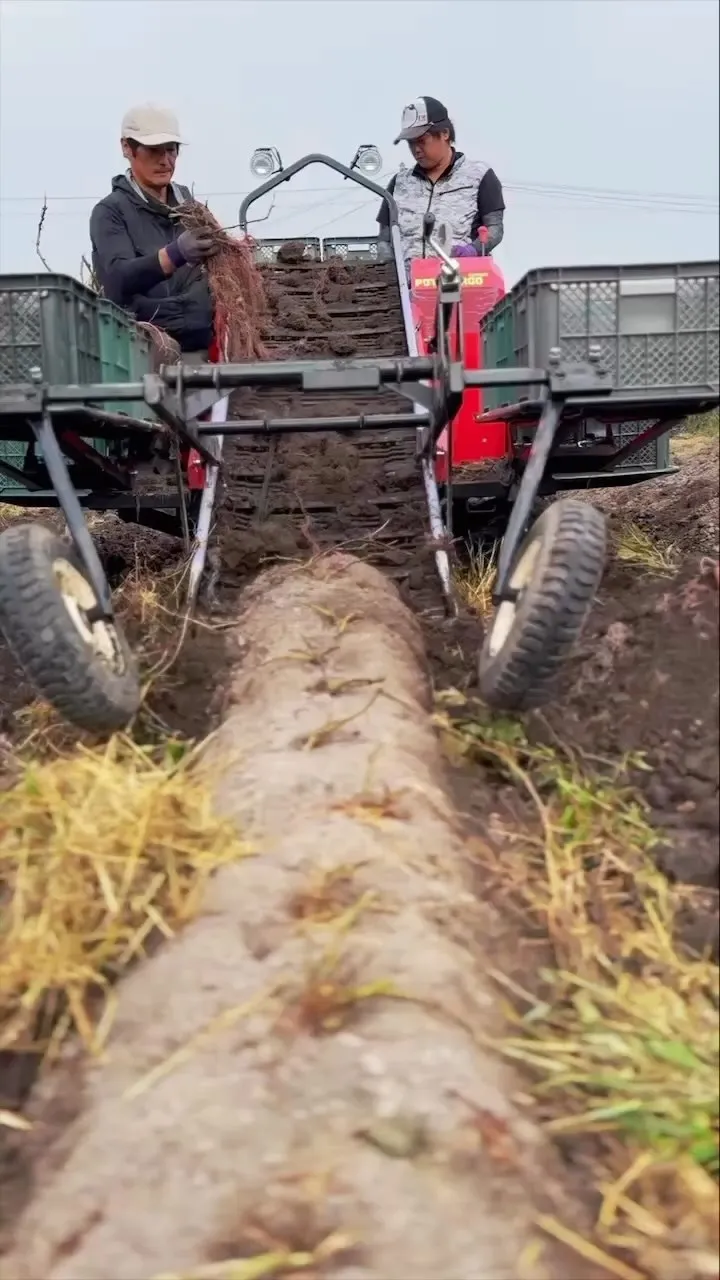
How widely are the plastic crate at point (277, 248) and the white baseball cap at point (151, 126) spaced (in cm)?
225

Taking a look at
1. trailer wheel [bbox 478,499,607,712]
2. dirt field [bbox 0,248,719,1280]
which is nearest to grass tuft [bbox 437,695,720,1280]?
dirt field [bbox 0,248,719,1280]

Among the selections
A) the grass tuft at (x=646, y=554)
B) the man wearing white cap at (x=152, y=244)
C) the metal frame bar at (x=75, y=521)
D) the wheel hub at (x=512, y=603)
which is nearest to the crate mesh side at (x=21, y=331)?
the metal frame bar at (x=75, y=521)

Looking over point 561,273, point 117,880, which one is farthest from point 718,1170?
point 561,273

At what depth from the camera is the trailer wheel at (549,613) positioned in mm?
2869

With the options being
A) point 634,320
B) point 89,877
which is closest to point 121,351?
point 634,320

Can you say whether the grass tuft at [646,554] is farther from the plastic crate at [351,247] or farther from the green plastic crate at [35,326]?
the plastic crate at [351,247]

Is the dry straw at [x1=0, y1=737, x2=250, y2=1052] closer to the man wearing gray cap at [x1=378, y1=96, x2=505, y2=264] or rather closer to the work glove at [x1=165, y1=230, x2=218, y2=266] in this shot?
the work glove at [x1=165, y1=230, x2=218, y2=266]

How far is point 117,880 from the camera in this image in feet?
8.04

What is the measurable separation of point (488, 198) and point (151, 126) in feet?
7.94

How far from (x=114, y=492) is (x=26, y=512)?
144 inches

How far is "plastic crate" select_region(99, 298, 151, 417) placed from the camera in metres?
4.09

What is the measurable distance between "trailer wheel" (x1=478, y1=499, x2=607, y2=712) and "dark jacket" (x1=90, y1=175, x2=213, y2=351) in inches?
116

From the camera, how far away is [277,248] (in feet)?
26.2

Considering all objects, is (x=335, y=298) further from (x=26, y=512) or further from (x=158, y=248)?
(x=26, y=512)
